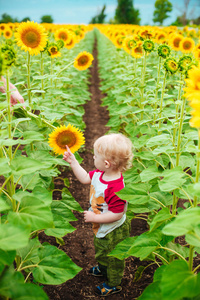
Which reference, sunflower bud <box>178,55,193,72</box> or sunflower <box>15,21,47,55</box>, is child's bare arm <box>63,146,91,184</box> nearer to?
sunflower bud <box>178,55,193,72</box>

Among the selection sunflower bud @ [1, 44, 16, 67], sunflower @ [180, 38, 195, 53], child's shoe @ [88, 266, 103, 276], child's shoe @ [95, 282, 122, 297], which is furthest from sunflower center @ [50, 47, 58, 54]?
sunflower @ [180, 38, 195, 53]

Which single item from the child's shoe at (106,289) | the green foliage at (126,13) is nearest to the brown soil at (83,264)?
the child's shoe at (106,289)

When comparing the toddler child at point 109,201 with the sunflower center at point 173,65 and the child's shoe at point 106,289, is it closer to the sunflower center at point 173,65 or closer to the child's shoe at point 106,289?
the child's shoe at point 106,289

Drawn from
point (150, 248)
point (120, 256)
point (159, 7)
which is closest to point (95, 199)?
point (120, 256)

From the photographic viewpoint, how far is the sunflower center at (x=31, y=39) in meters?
3.02

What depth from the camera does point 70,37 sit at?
201 inches

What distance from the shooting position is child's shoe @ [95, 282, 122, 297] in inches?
95.6

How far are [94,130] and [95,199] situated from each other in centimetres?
387

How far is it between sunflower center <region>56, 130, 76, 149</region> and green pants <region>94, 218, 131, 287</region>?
30.9 inches

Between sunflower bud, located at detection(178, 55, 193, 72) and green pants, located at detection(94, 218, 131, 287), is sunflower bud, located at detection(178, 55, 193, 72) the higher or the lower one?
the higher one

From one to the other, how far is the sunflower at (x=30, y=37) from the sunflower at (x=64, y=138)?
1.21 meters

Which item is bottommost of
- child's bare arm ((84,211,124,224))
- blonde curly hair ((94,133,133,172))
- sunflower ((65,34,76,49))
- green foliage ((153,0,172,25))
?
child's bare arm ((84,211,124,224))

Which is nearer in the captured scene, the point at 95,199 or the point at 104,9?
the point at 95,199

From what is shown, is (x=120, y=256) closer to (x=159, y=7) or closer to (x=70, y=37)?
(x=70, y=37)
